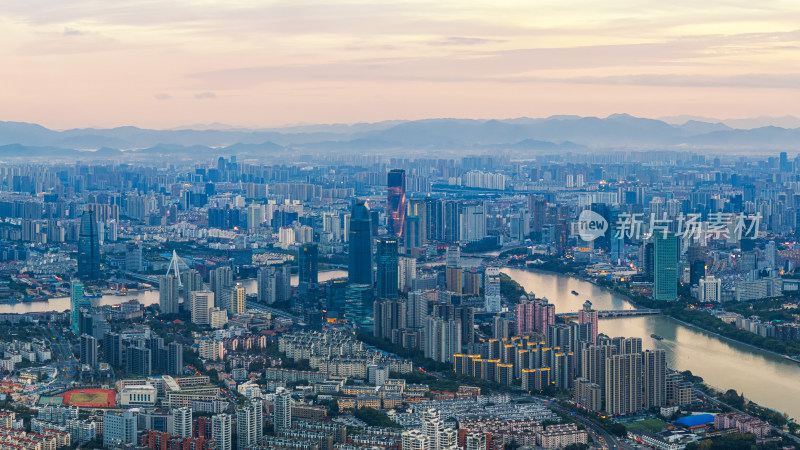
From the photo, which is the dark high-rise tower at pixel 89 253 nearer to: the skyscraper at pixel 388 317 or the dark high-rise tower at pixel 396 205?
the dark high-rise tower at pixel 396 205

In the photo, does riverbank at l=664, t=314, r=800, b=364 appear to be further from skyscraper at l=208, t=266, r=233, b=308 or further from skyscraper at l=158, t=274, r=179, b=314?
skyscraper at l=158, t=274, r=179, b=314

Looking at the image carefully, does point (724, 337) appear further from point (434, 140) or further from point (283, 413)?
point (434, 140)

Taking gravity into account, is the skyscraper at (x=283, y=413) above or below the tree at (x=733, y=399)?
above

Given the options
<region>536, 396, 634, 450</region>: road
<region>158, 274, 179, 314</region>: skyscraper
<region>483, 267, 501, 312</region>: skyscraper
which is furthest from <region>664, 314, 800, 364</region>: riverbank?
<region>158, 274, 179, 314</region>: skyscraper

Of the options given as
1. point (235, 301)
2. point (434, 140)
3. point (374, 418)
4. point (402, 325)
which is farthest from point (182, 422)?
point (434, 140)

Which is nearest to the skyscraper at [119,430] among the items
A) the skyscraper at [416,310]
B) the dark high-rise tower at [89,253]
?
the skyscraper at [416,310]

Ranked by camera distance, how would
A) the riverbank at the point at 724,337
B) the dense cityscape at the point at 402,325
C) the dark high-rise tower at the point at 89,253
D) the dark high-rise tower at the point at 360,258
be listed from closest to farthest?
the dense cityscape at the point at 402,325, the riverbank at the point at 724,337, the dark high-rise tower at the point at 360,258, the dark high-rise tower at the point at 89,253
